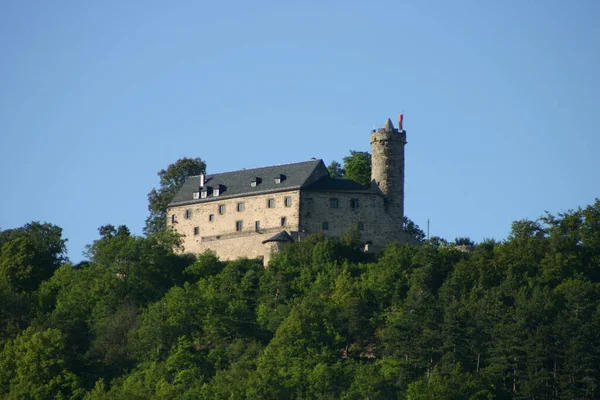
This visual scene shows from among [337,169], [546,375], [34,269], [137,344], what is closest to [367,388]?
[546,375]

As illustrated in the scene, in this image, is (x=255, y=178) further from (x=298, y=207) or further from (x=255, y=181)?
(x=298, y=207)

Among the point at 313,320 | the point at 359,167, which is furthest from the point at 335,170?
Answer: the point at 313,320

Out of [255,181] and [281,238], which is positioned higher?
[255,181]

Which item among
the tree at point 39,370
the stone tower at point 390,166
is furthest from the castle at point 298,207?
the tree at point 39,370

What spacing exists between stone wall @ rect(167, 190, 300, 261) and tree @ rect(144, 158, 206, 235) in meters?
7.23

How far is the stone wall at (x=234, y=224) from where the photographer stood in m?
96.5

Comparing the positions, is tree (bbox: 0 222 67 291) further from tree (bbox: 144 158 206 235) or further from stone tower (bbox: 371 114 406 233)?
stone tower (bbox: 371 114 406 233)

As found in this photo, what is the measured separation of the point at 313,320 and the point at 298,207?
45.2 ft

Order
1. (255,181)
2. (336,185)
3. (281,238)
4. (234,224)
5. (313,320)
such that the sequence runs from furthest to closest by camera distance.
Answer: (255,181), (234,224), (336,185), (281,238), (313,320)

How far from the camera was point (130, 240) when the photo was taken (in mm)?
95750

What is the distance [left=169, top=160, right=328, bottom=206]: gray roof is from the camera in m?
97.7

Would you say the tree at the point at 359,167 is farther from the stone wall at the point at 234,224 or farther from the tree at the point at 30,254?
the tree at the point at 30,254

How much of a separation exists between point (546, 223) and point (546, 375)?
17241mm

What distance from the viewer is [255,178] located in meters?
99.8
